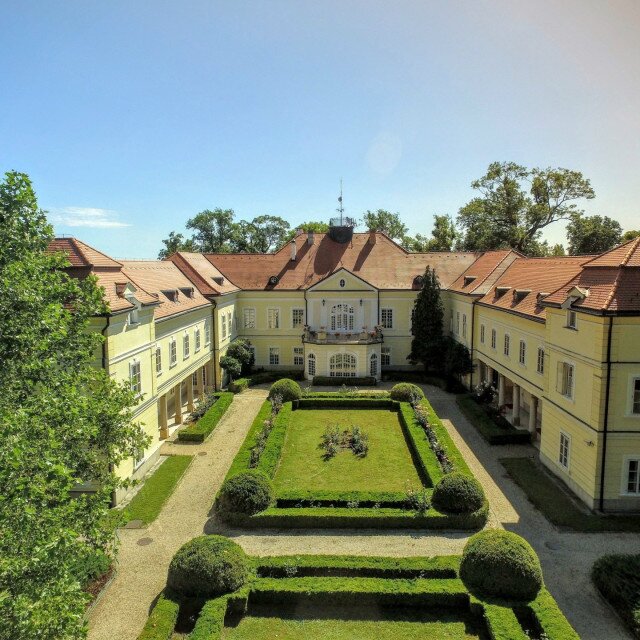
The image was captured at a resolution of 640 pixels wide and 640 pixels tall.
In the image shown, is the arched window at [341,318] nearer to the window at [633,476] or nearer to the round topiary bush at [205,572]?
the window at [633,476]

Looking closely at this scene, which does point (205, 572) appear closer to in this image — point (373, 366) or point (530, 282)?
point (530, 282)

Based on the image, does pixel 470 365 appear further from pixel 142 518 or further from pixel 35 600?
pixel 35 600

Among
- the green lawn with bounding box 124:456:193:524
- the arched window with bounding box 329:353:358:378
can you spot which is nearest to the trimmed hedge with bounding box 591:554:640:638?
the green lawn with bounding box 124:456:193:524

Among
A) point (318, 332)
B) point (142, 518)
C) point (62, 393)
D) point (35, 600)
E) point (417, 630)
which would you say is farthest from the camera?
point (318, 332)

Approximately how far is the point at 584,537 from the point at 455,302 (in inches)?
1015

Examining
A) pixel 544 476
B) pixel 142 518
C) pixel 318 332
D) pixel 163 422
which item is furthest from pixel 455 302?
pixel 142 518

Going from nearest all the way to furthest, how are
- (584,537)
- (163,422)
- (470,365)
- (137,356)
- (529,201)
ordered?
1. (584,537)
2. (137,356)
3. (163,422)
4. (470,365)
5. (529,201)

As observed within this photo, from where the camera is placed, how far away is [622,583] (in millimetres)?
14438

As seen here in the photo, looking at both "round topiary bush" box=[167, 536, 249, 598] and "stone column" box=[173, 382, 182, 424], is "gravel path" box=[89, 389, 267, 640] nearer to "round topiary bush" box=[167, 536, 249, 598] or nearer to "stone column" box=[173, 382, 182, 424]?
"round topiary bush" box=[167, 536, 249, 598]

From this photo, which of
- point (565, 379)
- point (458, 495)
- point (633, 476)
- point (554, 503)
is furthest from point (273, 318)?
point (633, 476)

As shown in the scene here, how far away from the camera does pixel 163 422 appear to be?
29156mm

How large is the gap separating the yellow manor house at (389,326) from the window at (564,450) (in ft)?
0.27

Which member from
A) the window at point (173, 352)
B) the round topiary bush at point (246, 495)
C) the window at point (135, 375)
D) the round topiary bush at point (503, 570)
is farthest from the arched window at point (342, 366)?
the round topiary bush at point (503, 570)

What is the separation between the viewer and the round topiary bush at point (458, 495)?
1916 centimetres
